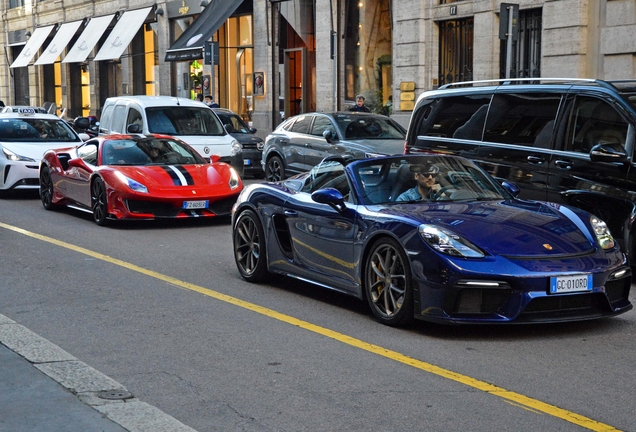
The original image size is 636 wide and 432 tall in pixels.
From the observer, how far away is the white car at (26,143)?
711 inches

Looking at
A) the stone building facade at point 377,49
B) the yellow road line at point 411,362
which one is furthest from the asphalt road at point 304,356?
the stone building facade at point 377,49

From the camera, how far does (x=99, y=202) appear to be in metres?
14.3

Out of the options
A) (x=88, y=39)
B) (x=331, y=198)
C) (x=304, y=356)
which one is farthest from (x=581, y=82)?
(x=88, y=39)

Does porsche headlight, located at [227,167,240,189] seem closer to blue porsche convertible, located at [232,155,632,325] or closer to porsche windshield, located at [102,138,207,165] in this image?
porsche windshield, located at [102,138,207,165]

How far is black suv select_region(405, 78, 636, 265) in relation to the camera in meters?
9.70

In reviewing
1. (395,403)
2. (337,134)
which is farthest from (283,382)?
(337,134)

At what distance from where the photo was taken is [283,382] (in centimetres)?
595

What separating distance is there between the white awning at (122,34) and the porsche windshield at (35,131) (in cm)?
1932

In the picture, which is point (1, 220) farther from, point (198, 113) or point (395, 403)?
point (395, 403)

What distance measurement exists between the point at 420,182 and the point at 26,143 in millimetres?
12058

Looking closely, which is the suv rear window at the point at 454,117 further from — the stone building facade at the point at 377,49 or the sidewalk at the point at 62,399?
the sidewalk at the point at 62,399

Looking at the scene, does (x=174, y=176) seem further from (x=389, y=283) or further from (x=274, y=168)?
(x=389, y=283)

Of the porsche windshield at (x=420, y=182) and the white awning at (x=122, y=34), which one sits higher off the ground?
the white awning at (x=122, y=34)

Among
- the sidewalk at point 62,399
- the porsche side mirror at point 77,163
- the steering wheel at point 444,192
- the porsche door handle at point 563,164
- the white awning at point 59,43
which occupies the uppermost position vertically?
the white awning at point 59,43
